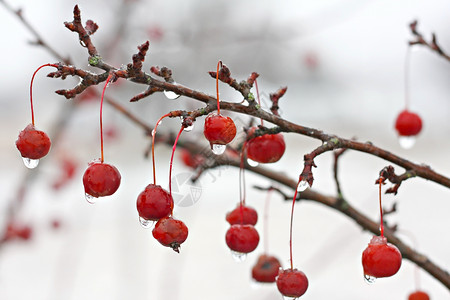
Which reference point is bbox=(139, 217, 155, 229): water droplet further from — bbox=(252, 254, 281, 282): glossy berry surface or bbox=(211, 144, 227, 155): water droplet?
bbox=(252, 254, 281, 282): glossy berry surface

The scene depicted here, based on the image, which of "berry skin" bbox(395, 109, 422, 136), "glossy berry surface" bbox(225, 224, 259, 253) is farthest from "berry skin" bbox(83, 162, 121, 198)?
"berry skin" bbox(395, 109, 422, 136)

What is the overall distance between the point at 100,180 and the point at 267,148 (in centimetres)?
30

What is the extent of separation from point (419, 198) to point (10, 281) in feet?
14.4

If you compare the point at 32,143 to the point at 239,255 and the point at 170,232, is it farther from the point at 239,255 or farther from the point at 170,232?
the point at 239,255

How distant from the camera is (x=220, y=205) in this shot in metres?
6.46

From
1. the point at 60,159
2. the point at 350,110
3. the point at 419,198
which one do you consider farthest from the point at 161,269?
the point at 350,110

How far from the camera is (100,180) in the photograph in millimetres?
793

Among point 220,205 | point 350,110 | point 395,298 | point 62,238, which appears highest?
point 350,110

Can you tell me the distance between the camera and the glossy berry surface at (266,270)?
1115 millimetres

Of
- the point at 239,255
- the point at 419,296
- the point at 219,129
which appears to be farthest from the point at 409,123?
the point at 219,129

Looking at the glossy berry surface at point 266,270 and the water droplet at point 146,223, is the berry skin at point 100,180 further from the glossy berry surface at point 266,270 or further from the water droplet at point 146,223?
the glossy berry surface at point 266,270

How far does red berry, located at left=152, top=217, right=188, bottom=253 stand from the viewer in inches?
30.3

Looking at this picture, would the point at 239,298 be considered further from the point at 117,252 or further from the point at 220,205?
the point at 220,205

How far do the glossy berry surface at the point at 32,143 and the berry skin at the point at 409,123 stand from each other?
3.16ft
